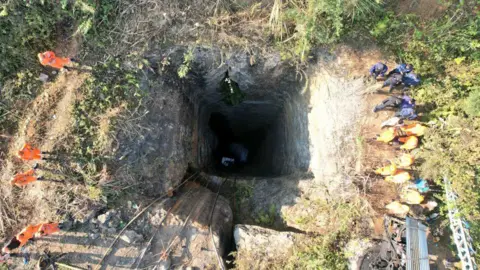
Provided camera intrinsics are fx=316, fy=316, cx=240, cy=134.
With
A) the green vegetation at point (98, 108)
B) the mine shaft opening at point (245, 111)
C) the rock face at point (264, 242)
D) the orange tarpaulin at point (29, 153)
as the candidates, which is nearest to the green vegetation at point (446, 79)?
the mine shaft opening at point (245, 111)

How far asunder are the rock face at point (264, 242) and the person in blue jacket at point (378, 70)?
11.6ft

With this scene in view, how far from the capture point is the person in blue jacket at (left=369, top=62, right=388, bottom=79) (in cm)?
588

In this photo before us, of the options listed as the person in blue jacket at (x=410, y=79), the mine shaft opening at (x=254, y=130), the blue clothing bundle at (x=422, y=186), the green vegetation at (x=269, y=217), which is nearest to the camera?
the blue clothing bundle at (x=422, y=186)

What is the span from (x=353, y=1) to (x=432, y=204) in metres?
4.07

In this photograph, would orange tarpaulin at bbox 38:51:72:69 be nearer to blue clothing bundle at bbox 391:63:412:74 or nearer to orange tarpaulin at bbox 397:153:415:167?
blue clothing bundle at bbox 391:63:412:74

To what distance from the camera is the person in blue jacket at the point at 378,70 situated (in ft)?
19.3

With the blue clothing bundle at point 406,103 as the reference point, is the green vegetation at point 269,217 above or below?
below

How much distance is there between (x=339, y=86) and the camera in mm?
6590

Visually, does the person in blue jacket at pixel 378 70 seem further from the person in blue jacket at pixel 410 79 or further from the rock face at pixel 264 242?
the rock face at pixel 264 242

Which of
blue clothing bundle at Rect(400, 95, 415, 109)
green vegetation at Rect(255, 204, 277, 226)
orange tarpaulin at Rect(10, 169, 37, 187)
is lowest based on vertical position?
orange tarpaulin at Rect(10, 169, 37, 187)

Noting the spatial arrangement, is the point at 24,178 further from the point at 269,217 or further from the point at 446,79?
the point at 446,79

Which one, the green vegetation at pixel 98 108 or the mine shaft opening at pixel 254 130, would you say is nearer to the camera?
the green vegetation at pixel 98 108

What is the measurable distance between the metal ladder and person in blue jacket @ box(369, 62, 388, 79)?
2261mm

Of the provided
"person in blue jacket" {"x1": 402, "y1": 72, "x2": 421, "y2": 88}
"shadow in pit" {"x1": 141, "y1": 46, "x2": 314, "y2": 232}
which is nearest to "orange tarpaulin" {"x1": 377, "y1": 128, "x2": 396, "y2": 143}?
"person in blue jacket" {"x1": 402, "y1": 72, "x2": 421, "y2": 88}
